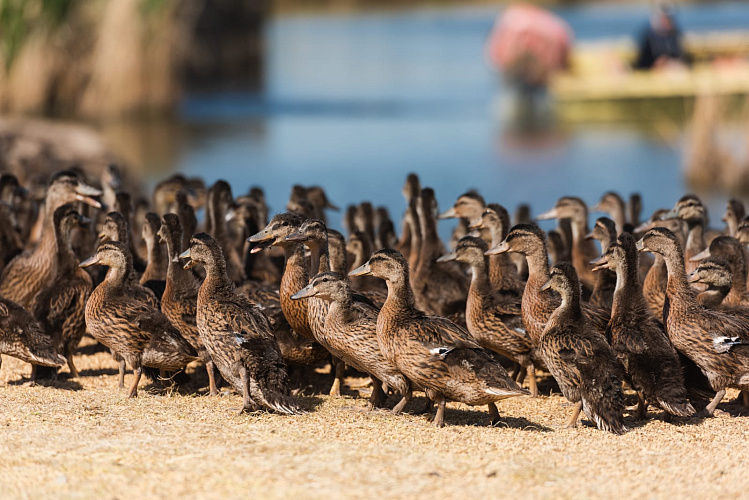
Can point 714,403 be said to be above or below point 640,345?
below

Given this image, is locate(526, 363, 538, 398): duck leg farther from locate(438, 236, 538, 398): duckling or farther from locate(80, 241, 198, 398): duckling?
locate(80, 241, 198, 398): duckling

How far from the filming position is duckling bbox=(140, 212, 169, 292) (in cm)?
857

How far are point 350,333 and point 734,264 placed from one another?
125 inches

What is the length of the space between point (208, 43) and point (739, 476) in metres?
29.1

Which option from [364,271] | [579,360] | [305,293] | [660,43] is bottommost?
[579,360]

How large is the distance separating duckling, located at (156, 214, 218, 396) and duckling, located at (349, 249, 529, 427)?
1338 mm

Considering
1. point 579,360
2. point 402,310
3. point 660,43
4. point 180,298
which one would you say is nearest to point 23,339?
point 180,298

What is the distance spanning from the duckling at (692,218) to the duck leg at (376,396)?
3.53 meters

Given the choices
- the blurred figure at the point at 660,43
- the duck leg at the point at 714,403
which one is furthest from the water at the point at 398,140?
the duck leg at the point at 714,403

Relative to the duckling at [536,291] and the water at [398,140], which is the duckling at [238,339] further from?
the water at [398,140]

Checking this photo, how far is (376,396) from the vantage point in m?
7.21

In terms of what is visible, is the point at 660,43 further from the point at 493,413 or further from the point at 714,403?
the point at 493,413

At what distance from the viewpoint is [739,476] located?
18.6ft

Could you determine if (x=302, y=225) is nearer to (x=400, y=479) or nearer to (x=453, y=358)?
(x=453, y=358)
